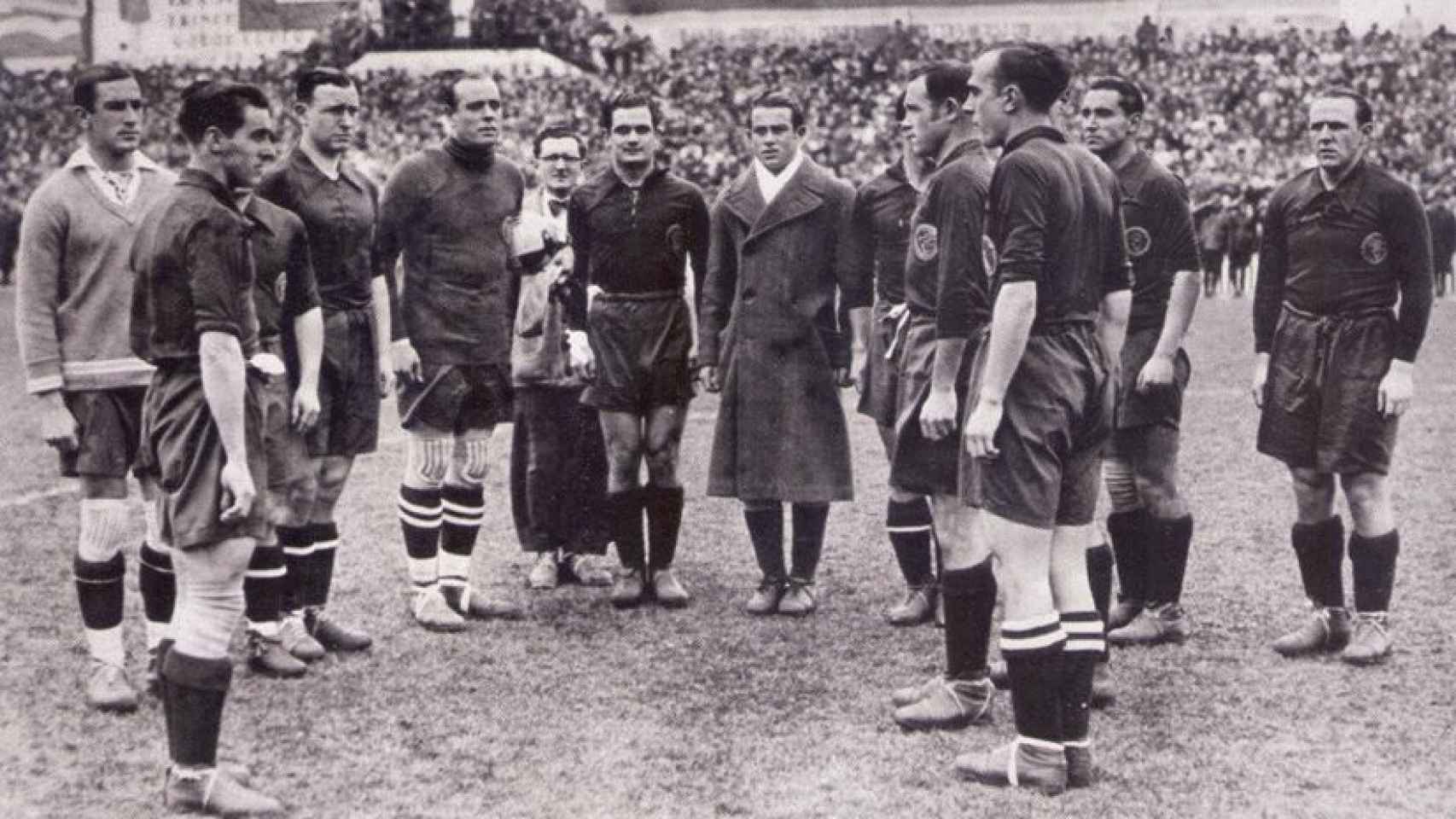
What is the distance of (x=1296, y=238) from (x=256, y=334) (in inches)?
154

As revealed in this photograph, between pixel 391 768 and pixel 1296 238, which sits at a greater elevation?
pixel 1296 238

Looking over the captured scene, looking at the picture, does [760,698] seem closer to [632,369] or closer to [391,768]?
[391,768]

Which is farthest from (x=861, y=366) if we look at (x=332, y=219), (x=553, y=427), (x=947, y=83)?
(x=332, y=219)

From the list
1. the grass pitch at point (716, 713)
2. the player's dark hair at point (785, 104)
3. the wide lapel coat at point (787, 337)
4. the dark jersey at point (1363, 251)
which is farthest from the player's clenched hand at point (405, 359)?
the dark jersey at point (1363, 251)

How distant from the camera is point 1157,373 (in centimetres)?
634

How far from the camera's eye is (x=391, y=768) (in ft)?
16.4

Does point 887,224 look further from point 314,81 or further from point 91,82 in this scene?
point 91,82

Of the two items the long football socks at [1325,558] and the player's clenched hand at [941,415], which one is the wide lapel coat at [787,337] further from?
the player's clenched hand at [941,415]

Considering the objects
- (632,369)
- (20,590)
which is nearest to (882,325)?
(632,369)

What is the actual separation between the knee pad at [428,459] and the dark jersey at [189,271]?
2347mm

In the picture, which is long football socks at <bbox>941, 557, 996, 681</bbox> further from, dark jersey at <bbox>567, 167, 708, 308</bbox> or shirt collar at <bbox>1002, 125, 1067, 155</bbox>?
dark jersey at <bbox>567, 167, 708, 308</bbox>

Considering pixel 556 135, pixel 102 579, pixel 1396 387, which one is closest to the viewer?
pixel 102 579

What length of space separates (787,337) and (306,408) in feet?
7.21

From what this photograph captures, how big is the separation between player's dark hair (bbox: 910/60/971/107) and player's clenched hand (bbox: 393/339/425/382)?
237cm
